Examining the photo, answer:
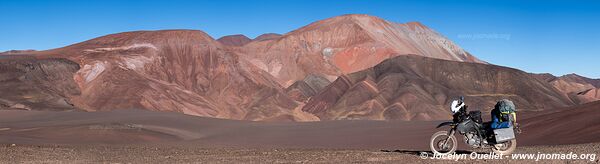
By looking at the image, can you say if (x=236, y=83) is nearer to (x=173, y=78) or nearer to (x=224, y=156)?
(x=173, y=78)

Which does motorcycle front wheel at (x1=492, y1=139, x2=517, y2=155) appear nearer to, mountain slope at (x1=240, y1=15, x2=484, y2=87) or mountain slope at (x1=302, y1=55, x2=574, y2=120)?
mountain slope at (x1=302, y1=55, x2=574, y2=120)

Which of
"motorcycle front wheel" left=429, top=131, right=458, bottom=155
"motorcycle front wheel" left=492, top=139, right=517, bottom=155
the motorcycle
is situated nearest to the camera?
the motorcycle

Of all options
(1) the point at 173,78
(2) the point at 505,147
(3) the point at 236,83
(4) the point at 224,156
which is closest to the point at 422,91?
(3) the point at 236,83

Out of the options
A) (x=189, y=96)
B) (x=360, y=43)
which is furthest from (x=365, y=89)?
(x=360, y=43)

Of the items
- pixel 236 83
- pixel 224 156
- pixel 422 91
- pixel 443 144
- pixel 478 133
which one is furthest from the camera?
pixel 236 83

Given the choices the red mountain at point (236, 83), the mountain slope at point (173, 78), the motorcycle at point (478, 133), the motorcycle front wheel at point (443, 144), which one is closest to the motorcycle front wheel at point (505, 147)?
the motorcycle at point (478, 133)

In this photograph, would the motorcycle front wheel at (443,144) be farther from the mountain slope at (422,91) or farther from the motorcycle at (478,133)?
the mountain slope at (422,91)

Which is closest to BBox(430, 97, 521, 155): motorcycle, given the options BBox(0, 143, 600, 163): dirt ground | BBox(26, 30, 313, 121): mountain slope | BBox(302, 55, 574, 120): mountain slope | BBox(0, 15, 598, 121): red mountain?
BBox(0, 143, 600, 163): dirt ground
